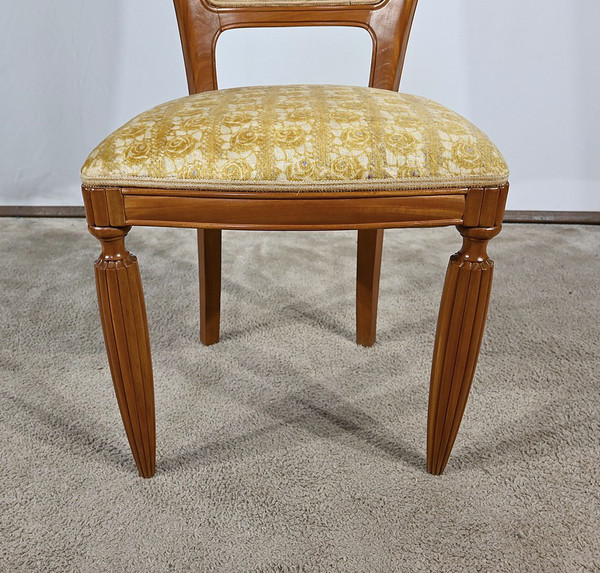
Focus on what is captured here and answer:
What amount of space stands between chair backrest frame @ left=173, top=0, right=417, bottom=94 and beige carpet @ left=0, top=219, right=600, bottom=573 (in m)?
0.54

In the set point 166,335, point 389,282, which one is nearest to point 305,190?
point 166,335

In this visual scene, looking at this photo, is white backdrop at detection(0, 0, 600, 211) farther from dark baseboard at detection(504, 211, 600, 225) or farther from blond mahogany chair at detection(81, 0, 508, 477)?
blond mahogany chair at detection(81, 0, 508, 477)

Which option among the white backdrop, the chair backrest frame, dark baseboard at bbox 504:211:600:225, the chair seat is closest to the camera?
the chair seat

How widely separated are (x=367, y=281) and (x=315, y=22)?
48 cm

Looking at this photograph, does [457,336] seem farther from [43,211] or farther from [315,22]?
[43,211]

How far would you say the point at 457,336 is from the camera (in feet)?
2.42

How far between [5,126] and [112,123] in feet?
1.33

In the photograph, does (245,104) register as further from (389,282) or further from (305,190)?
(389,282)

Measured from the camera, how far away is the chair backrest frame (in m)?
1.00

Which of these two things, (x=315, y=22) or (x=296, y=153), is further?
(x=315, y=22)

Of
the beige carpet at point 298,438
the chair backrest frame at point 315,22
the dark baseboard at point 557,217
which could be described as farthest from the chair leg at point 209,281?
the dark baseboard at point 557,217

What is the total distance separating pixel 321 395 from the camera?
104 cm

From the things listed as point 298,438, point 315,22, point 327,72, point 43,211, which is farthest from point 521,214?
point 43,211

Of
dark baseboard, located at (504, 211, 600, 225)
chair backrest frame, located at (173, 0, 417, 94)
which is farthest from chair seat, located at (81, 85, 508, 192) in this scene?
dark baseboard, located at (504, 211, 600, 225)
